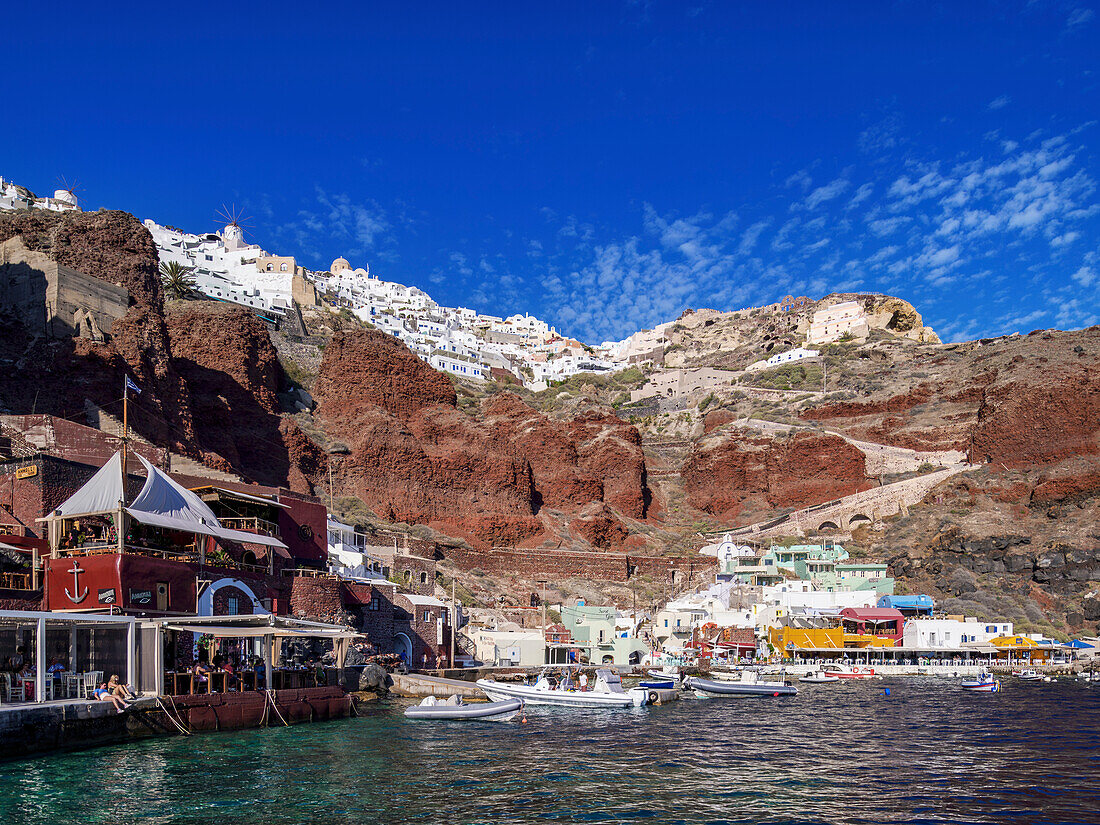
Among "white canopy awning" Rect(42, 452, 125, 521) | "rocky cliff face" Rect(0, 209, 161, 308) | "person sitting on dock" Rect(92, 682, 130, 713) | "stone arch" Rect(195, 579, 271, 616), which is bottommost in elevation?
"person sitting on dock" Rect(92, 682, 130, 713)

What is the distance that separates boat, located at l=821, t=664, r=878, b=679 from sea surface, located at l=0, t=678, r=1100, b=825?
22800 millimetres

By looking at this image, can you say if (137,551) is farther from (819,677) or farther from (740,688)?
(819,677)

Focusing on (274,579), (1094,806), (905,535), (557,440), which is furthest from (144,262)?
(905,535)

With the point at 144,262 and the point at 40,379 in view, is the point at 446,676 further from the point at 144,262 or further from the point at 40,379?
the point at 144,262

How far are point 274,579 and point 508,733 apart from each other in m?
12.2

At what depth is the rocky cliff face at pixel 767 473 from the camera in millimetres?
90000

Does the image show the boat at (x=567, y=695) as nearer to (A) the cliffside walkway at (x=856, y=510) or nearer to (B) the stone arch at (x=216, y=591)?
(B) the stone arch at (x=216, y=591)

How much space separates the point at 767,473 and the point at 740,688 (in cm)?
5139

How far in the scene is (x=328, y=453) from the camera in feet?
224

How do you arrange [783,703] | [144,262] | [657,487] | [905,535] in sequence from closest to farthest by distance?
[783,703]
[144,262]
[905,535]
[657,487]

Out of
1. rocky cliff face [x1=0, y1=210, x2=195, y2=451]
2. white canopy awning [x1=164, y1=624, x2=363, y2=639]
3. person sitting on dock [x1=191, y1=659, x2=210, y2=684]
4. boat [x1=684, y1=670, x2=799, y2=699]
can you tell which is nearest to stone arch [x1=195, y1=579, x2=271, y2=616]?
white canopy awning [x1=164, y1=624, x2=363, y2=639]

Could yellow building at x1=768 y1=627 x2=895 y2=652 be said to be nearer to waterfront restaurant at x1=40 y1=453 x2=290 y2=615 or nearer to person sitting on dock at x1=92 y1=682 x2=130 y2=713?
waterfront restaurant at x1=40 y1=453 x2=290 y2=615

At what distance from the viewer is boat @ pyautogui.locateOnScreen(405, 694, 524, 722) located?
31594 millimetres

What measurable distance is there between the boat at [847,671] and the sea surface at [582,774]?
22.8 m
